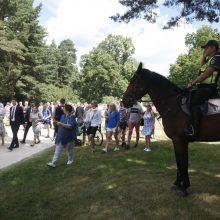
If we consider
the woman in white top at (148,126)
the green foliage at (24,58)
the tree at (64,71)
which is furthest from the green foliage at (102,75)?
the woman in white top at (148,126)

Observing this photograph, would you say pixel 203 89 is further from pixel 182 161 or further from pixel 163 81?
pixel 182 161

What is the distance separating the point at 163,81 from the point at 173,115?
900 mm

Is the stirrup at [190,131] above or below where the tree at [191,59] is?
below

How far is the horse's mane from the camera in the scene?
8.70 m

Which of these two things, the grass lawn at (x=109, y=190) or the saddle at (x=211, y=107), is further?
the saddle at (x=211, y=107)

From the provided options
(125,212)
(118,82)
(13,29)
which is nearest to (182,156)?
(125,212)

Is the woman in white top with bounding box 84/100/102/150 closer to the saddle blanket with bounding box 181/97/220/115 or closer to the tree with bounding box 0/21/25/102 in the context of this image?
the saddle blanket with bounding box 181/97/220/115

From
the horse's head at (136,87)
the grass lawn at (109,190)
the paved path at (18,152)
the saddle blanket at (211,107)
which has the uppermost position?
the horse's head at (136,87)

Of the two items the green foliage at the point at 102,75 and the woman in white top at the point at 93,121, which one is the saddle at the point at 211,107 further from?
the green foliage at the point at 102,75

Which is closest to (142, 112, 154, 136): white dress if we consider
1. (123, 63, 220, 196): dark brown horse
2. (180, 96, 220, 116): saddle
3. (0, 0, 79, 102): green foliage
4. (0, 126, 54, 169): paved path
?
(0, 126, 54, 169): paved path

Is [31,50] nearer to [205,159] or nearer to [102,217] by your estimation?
[205,159]

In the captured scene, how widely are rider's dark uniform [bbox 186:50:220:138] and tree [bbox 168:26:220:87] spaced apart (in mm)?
63929

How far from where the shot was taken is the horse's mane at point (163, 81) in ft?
28.6

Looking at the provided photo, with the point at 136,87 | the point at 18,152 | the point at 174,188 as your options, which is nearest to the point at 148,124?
the point at 18,152
